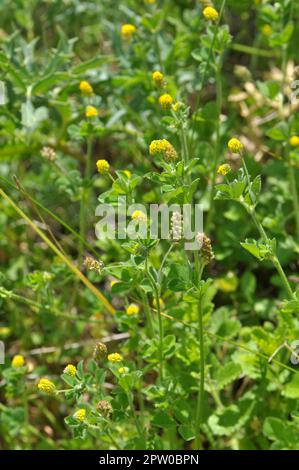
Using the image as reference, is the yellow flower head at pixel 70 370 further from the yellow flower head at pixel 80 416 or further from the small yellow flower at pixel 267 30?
the small yellow flower at pixel 267 30

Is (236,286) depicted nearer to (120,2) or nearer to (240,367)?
(240,367)

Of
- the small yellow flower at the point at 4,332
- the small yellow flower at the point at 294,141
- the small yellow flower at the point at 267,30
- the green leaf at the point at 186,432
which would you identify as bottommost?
the green leaf at the point at 186,432

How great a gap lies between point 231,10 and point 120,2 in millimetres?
551

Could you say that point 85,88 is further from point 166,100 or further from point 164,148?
point 164,148

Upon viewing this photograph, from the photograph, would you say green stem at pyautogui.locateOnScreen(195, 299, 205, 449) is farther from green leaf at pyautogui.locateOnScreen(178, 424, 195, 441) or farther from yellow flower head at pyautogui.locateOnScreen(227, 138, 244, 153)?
yellow flower head at pyautogui.locateOnScreen(227, 138, 244, 153)

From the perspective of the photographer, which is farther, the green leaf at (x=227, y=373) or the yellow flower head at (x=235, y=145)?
the green leaf at (x=227, y=373)

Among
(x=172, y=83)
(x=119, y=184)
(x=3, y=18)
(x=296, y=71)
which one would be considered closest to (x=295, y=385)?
→ (x=119, y=184)

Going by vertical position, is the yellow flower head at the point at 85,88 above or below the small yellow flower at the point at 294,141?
above

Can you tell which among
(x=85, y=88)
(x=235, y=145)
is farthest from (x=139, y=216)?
(x=85, y=88)

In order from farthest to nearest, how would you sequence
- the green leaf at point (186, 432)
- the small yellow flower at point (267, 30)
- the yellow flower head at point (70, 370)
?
1. the small yellow flower at point (267, 30)
2. the green leaf at point (186, 432)
3. the yellow flower head at point (70, 370)

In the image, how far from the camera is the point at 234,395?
2.54m

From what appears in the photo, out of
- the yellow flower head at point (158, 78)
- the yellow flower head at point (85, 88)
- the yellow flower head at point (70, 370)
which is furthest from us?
the yellow flower head at point (85, 88)

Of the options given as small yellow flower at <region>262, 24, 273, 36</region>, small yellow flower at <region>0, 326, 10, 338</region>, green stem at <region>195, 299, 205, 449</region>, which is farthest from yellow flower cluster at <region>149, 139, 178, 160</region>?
small yellow flower at <region>0, 326, 10, 338</region>

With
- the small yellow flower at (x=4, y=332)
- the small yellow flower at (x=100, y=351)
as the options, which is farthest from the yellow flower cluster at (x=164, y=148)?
the small yellow flower at (x=4, y=332)
